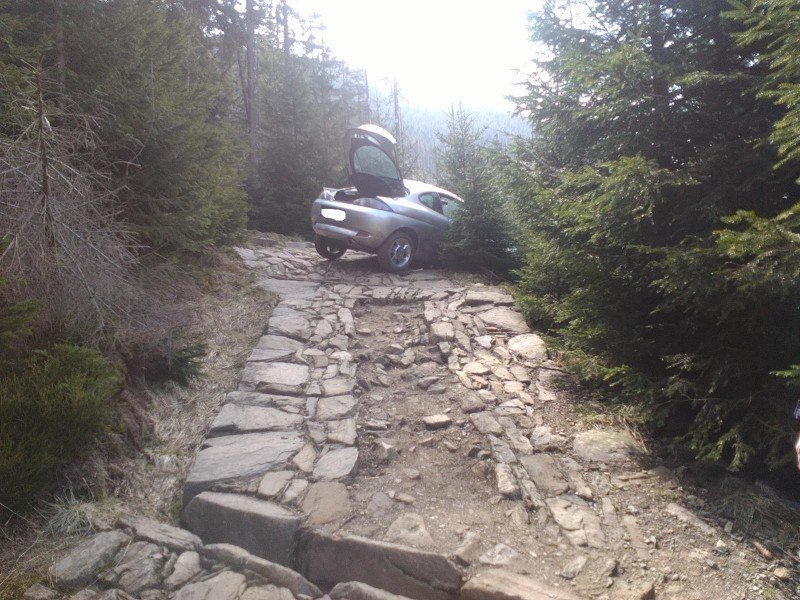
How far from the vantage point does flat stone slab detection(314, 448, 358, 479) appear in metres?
3.84

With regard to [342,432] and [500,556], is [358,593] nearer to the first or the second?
[500,556]

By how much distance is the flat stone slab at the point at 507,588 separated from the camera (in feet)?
9.00

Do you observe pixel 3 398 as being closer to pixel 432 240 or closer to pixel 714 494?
pixel 714 494

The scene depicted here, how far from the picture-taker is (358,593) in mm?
2836

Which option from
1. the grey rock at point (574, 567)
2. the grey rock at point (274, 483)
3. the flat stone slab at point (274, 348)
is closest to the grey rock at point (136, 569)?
the grey rock at point (274, 483)

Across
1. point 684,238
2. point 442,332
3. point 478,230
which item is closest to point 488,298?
point 442,332

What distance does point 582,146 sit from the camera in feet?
18.4

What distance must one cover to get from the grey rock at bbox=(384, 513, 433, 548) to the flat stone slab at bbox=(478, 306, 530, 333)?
3.65m

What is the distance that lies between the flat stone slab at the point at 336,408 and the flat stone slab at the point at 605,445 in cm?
185

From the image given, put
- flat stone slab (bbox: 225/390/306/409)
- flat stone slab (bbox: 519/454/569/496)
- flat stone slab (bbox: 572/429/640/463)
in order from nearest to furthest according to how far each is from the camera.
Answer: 1. flat stone slab (bbox: 519/454/569/496)
2. flat stone slab (bbox: 572/429/640/463)
3. flat stone slab (bbox: 225/390/306/409)

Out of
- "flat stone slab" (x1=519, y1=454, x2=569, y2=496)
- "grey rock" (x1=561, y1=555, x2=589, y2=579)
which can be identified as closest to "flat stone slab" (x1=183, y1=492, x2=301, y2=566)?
"grey rock" (x1=561, y1=555, x2=589, y2=579)

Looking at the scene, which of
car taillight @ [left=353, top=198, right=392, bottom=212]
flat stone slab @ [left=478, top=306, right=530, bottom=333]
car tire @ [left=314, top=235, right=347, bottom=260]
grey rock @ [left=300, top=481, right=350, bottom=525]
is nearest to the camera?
grey rock @ [left=300, top=481, right=350, bottom=525]

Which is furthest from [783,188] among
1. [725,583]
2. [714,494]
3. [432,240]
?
[432,240]

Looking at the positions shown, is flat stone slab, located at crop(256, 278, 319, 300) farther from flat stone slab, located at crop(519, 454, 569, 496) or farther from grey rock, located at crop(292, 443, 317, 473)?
flat stone slab, located at crop(519, 454, 569, 496)
